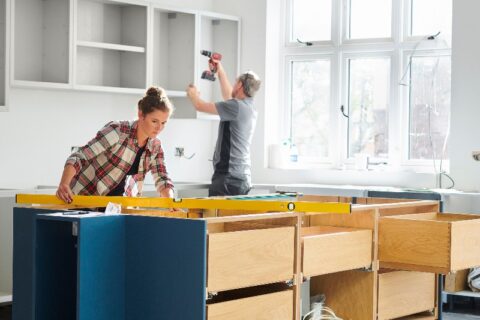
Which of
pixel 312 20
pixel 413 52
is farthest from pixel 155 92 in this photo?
pixel 312 20

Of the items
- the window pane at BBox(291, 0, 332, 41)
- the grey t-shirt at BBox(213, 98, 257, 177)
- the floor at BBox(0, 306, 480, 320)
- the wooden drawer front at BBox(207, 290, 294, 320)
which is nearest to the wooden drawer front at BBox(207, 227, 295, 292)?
the wooden drawer front at BBox(207, 290, 294, 320)

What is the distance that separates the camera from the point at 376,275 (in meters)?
3.66

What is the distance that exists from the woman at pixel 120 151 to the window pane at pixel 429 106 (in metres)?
2.98

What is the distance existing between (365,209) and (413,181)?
2.41 meters

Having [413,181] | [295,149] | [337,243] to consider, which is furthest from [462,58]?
[337,243]

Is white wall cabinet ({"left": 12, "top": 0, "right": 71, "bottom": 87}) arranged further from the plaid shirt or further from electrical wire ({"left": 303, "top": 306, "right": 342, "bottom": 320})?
electrical wire ({"left": 303, "top": 306, "right": 342, "bottom": 320})

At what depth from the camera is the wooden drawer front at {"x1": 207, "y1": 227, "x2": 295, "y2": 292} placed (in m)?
2.74

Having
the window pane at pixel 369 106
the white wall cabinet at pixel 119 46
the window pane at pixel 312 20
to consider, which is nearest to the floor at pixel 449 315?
the white wall cabinet at pixel 119 46

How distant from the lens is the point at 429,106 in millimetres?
6223

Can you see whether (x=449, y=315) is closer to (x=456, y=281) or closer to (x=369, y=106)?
(x=456, y=281)

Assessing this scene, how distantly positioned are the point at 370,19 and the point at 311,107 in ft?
2.78

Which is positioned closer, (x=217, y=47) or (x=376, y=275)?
(x=376, y=275)

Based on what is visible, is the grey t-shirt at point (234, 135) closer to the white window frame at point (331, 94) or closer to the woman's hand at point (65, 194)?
the white window frame at point (331, 94)

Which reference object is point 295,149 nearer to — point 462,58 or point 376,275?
point 462,58
